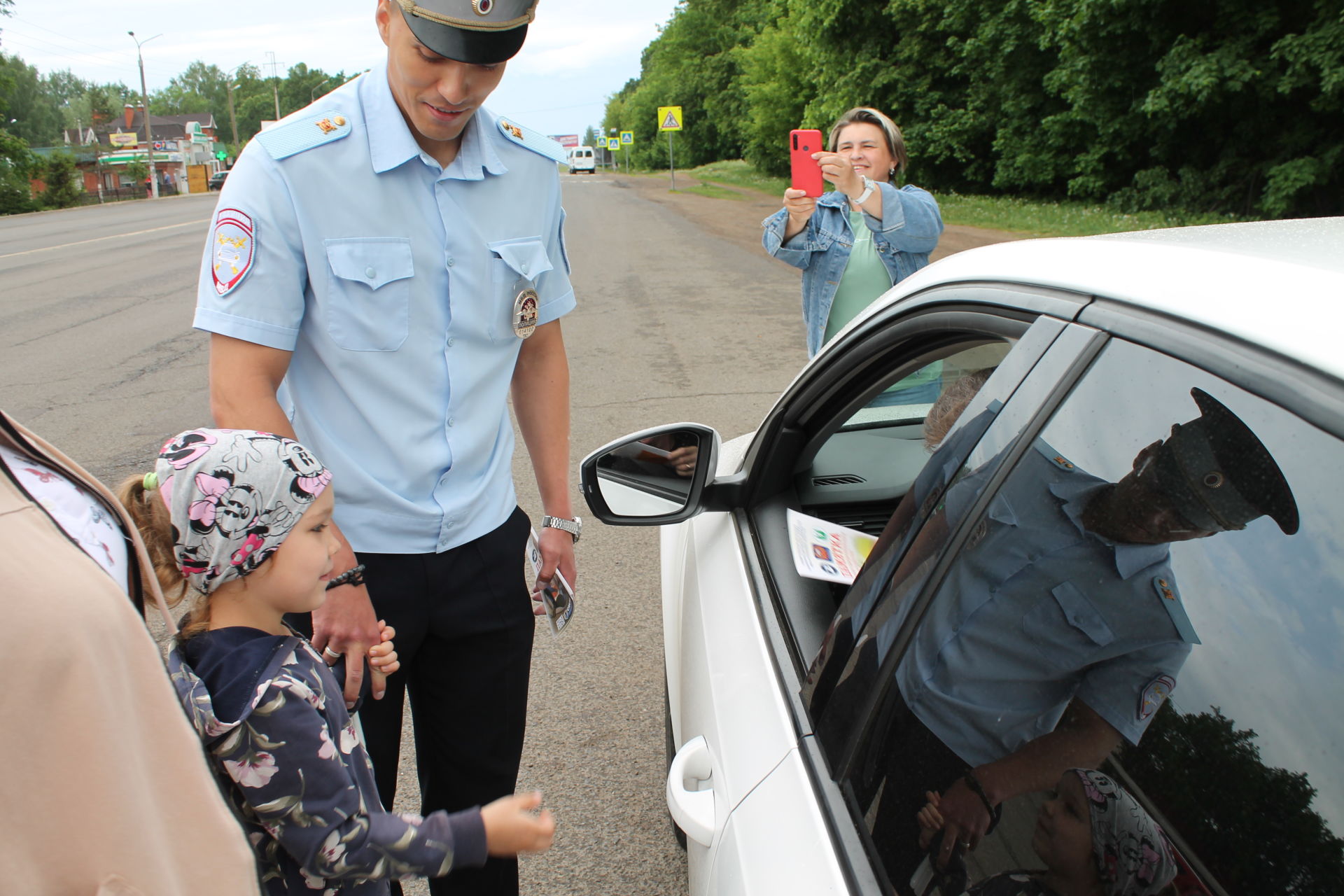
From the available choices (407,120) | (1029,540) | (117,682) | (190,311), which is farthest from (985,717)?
(190,311)

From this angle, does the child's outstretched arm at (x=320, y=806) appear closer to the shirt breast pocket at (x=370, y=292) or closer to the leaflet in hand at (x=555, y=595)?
the shirt breast pocket at (x=370, y=292)

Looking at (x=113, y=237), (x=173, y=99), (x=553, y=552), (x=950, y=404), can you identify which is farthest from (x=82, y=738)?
(x=173, y=99)

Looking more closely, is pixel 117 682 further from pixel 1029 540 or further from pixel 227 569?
pixel 1029 540

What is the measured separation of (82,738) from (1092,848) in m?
0.88

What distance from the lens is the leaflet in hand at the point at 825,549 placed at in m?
1.73

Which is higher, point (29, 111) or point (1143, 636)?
point (29, 111)

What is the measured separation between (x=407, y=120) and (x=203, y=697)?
1.12 m

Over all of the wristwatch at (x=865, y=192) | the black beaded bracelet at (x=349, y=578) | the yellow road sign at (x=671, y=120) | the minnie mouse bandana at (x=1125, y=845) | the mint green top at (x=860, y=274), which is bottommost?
the black beaded bracelet at (x=349, y=578)

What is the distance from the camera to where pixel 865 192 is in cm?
381

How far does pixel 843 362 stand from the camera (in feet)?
6.13

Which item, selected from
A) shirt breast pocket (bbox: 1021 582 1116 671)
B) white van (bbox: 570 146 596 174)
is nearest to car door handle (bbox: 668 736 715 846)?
shirt breast pocket (bbox: 1021 582 1116 671)

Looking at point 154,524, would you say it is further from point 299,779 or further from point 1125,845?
point 1125,845

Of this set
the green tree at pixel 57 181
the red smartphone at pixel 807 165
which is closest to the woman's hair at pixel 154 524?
the red smartphone at pixel 807 165

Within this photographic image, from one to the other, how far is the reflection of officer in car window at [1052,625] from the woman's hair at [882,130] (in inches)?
128
